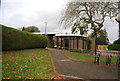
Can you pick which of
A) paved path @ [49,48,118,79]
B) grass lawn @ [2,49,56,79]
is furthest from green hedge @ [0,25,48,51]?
paved path @ [49,48,118,79]

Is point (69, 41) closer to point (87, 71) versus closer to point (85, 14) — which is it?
point (85, 14)

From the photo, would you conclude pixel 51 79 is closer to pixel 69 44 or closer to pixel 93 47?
pixel 93 47

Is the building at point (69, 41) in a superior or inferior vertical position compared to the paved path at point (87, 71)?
superior

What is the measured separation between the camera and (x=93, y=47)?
12227mm


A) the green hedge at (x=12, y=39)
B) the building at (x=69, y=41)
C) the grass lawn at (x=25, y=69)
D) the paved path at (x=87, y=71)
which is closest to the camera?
the grass lawn at (x=25, y=69)

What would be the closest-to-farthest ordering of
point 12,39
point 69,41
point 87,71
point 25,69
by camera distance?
point 25,69, point 87,71, point 12,39, point 69,41

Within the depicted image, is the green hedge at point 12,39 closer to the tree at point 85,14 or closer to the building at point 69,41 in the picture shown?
the tree at point 85,14

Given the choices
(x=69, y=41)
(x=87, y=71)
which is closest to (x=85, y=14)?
(x=87, y=71)

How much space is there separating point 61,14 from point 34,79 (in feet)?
19.2

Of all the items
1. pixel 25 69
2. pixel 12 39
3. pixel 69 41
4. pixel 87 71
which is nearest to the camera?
pixel 25 69

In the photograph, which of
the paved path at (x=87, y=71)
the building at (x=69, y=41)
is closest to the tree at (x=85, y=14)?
the paved path at (x=87, y=71)

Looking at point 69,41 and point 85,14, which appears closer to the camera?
point 85,14

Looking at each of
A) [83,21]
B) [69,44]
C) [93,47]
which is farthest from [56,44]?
[83,21]

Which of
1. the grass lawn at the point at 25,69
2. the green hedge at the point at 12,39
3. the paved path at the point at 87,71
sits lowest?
the paved path at the point at 87,71
